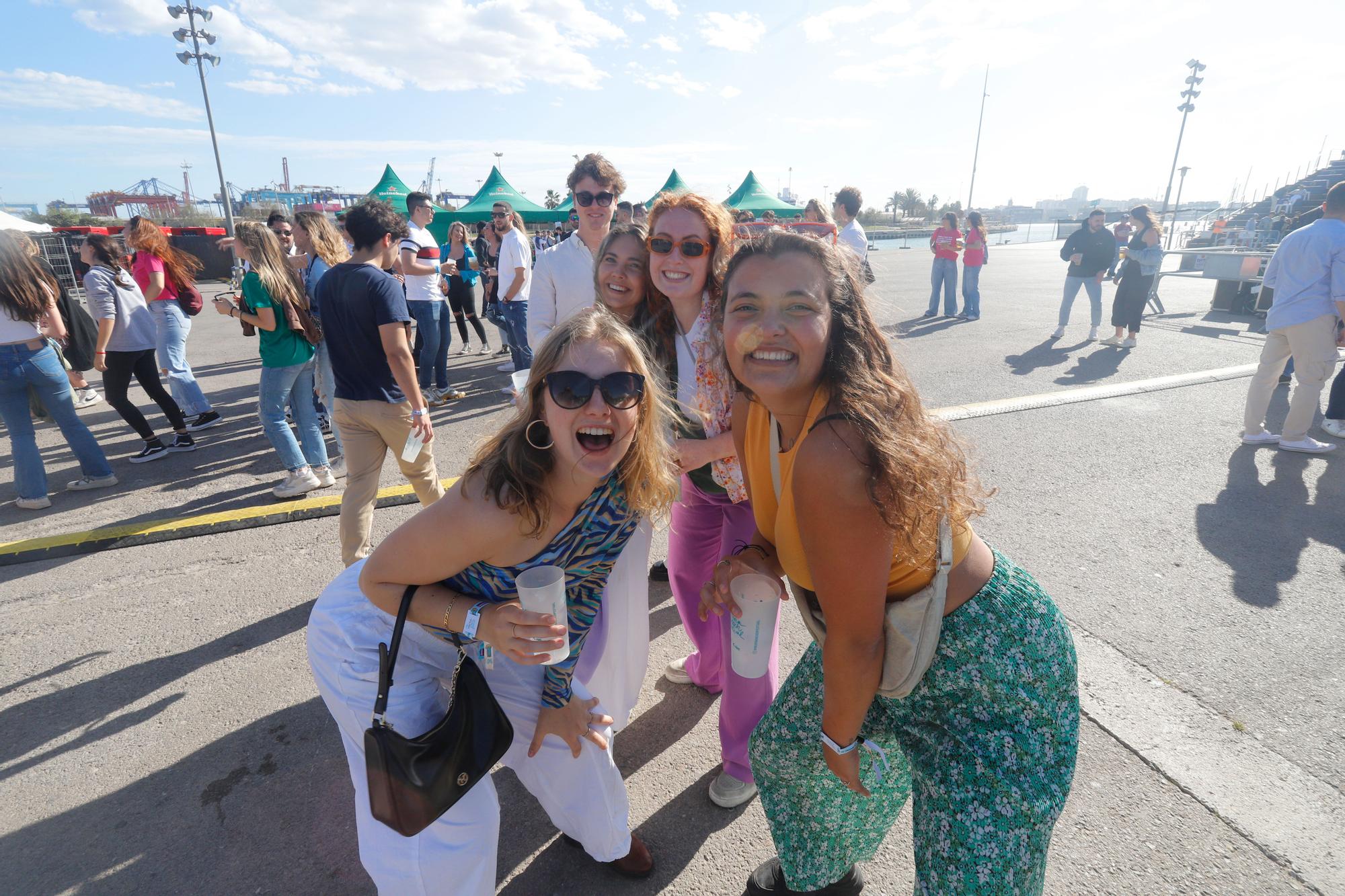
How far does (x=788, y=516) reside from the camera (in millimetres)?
1470

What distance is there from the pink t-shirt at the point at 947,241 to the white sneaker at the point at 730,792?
10.3 m

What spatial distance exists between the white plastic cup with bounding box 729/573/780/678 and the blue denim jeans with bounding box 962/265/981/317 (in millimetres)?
10708

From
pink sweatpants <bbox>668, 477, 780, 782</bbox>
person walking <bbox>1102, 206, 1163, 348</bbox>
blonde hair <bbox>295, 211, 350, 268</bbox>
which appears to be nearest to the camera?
pink sweatpants <bbox>668, 477, 780, 782</bbox>

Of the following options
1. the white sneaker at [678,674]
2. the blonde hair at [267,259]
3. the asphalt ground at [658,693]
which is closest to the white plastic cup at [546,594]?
the asphalt ground at [658,693]

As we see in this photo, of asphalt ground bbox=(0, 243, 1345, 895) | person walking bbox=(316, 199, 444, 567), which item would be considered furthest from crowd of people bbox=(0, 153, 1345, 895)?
person walking bbox=(316, 199, 444, 567)

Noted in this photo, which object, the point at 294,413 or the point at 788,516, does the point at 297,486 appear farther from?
the point at 788,516

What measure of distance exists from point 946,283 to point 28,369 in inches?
458

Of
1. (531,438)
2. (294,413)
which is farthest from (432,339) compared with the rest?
(531,438)

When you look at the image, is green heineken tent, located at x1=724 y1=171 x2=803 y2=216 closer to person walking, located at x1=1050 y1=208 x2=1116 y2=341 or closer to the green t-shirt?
person walking, located at x1=1050 y1=208 x2=1116 y2=341

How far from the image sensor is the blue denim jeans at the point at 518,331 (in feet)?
23.4

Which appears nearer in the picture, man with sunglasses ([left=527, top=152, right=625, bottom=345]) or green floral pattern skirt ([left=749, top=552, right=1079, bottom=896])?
green floral pattern skirt ([left=749, top=552, right=1079, bottom=896])

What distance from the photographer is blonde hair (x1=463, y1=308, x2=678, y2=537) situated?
1.67 m

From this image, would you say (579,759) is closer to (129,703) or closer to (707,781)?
(707,781)

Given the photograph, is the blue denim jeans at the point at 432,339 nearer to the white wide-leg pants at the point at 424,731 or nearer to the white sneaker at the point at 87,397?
the white sneaker at the point at 87,397
